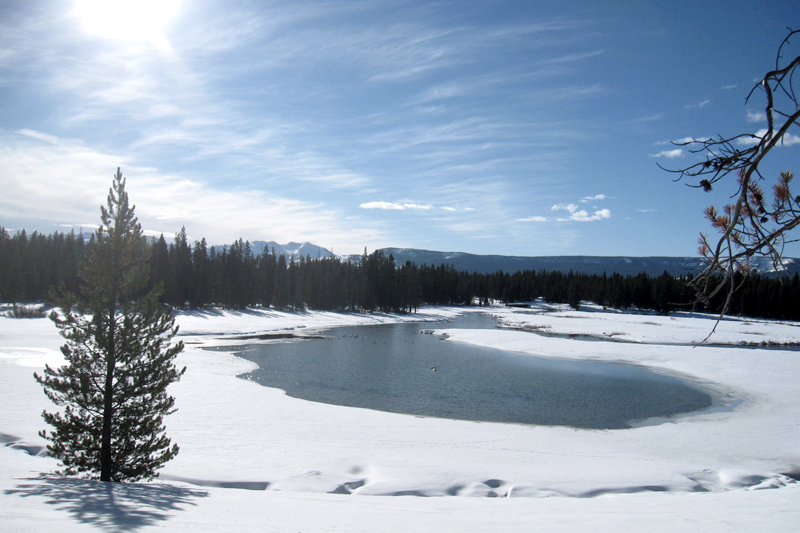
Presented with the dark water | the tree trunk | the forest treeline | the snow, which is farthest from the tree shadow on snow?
the forest treeline

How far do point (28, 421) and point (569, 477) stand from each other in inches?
605

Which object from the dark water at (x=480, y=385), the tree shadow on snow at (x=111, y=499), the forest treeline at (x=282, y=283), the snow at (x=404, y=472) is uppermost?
the forest treeline at (x=282, y=283)

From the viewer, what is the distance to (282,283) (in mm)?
93812

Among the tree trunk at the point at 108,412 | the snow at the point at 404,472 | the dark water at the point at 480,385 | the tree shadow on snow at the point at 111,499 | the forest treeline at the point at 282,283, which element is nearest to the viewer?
the tree shadow on snow at the point at 111,499

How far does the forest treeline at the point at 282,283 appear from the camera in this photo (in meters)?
75.1

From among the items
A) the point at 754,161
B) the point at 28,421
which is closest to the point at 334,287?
the point at 28,421

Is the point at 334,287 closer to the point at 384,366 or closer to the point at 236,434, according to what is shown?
the point at 384,366

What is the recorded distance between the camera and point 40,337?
35.1 metres

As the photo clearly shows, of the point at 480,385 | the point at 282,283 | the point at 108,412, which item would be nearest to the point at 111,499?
the point at 108,412

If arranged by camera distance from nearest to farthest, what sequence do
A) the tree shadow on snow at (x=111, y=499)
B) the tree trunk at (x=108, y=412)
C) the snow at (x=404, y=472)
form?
the tree shadow on snow at (x=111, y=499) → the snow at (x=404, y=472) → the tree trunk at (x=108, y=412)

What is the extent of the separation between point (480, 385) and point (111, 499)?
18.6 metres

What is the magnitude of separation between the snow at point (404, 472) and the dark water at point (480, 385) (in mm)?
1655

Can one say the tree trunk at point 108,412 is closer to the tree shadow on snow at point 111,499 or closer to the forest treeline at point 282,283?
the tree shadow on snow at point 111,499

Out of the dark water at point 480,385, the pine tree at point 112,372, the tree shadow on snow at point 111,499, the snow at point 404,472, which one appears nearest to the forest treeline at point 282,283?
the dark water at point 480,385
